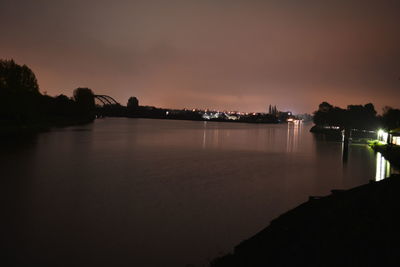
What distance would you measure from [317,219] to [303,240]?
1342 millimetres

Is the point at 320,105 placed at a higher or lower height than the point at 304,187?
higher

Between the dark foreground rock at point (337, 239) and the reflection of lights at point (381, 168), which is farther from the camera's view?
the reflection of lights at point (381, 168)

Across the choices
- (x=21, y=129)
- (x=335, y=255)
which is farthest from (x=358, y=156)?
(x=21, y=129)

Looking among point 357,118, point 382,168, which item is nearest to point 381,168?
point 382,168

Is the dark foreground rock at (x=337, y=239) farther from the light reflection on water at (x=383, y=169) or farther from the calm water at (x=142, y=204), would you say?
the light reflection on water at (x=383, y=169)

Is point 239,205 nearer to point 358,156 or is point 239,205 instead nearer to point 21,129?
point 358,156

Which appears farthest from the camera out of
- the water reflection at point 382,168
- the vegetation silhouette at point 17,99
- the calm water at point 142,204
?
the vegetation silhouette at point 17,99

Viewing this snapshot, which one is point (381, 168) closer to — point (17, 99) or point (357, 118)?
point (17, 99)

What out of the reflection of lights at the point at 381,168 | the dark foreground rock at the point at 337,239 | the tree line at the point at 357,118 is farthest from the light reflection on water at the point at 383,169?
the tree line at the point at 357,118

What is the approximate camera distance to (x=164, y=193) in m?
14.3

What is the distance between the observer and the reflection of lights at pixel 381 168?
2002cm

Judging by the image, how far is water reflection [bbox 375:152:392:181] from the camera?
20000mm

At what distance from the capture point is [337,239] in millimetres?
5730

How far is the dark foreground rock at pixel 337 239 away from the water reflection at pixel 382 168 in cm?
1355
